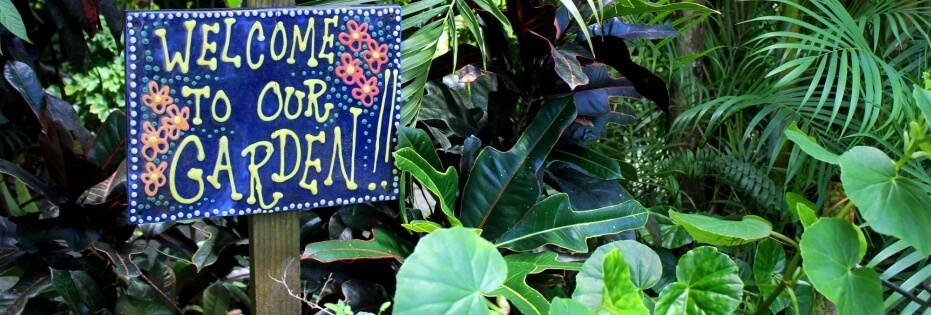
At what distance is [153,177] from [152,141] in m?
0.06

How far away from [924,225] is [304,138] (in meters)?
0.92

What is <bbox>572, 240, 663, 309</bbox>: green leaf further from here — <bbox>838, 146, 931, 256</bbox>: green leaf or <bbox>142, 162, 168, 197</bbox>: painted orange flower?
<bbox>142, 162, 168, 197</bbox>: painted orange flower

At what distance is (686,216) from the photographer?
1.22m

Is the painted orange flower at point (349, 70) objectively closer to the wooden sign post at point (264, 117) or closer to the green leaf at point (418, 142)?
the wooden sign post at point (264, 117)

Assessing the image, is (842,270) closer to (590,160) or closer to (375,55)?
(590,160)

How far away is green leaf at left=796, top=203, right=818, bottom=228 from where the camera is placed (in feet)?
3.76

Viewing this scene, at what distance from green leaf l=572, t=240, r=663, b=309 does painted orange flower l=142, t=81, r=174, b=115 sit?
667 millimetres

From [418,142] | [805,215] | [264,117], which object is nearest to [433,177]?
[418,142]

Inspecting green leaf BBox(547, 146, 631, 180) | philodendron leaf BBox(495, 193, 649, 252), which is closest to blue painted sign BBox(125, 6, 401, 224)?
philodendron leaf BBox(495, 193, 649, 252)

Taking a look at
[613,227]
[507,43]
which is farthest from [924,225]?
[507,43]

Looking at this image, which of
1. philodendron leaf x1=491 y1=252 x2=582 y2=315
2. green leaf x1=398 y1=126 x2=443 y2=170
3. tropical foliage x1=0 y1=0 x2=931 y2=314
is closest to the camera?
tropical foliage x1=0 y1=0 x2=931 y2=314

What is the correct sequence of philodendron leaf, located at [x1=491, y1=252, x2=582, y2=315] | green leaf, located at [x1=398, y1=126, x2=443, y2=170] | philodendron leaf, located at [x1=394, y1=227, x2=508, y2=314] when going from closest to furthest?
1. philodendron leaf, located at [x1=394, y1=227, x2=508, y2=314]
2. philodendron leaf, located at [x1=491, y1=252, x2=582, y2=315]
3. green leaf, located at [x1=398, y1=126, x2=443, y2=170]

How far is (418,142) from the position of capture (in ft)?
4.52

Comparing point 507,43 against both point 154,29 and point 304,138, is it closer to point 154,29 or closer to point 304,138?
point 304,138
